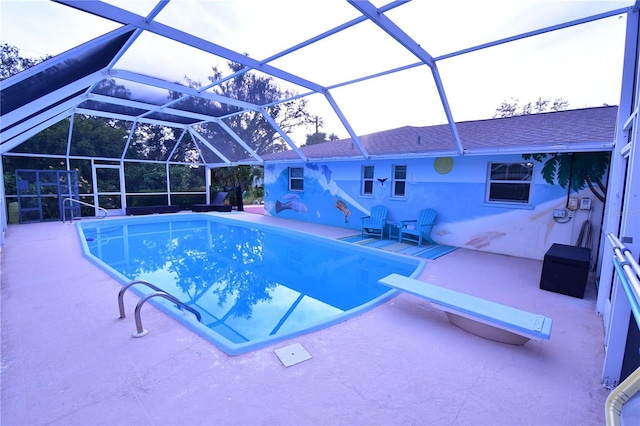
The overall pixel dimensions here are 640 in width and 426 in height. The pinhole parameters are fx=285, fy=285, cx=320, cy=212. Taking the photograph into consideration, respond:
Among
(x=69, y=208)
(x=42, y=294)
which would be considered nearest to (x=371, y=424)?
(x=42, y=294)

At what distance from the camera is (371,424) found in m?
2.02

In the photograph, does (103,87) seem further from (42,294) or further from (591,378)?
(591,378)

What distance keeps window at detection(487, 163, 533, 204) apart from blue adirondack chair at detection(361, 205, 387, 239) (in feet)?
9.88

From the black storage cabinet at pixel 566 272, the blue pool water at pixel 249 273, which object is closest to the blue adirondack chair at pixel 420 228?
the blue pool water at pixel 249 273

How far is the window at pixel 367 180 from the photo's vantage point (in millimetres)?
10117

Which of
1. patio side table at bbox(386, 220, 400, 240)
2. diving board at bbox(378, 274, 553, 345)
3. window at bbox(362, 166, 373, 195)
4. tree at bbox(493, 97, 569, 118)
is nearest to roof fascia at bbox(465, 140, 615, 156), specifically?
tree at bbox(493, 97, 569, 118)

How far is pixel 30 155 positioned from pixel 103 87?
7.01m

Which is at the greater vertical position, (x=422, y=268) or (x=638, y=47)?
(x=638, y=47)

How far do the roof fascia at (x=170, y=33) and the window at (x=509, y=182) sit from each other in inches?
216

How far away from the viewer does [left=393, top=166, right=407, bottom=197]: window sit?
9.24 meters

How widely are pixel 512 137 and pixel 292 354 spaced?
7.41m

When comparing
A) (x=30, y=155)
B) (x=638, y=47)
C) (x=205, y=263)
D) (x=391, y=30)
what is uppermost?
(x=391, y=30)

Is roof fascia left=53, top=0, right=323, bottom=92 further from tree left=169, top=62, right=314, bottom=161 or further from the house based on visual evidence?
the house

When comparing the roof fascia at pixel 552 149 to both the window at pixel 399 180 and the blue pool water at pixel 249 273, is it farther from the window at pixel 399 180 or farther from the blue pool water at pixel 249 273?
the blue pool water at pixel 249 273
